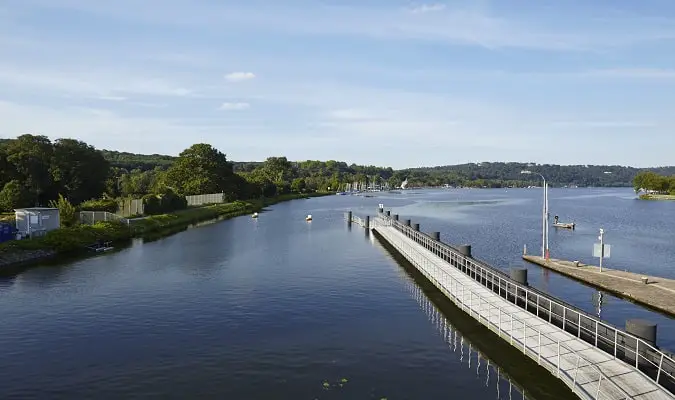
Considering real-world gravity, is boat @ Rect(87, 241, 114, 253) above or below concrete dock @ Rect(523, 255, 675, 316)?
below

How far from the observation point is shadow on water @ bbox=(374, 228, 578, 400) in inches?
857

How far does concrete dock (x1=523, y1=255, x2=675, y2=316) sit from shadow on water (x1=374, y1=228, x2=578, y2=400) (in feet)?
43.1

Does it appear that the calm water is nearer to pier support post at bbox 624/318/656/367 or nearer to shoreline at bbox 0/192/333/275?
pier support post at bbox 624/318/656/367

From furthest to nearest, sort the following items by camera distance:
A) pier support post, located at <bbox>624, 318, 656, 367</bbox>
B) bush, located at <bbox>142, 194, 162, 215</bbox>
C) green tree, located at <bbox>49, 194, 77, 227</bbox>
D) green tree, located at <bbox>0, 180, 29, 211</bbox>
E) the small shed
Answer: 1. bush, located at <bbox>142, 194, 162, 215</bbox>
2. green tree, located at <bbox>0, 180, 29, 211</bbox>
3. green tree, located at <bbox>49, 194, 77, 227</bbox>
4. the small shed
5. pier support post, located at <bbox>624, 318, 656, 367</bbox>

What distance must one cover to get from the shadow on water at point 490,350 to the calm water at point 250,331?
0.43 feet

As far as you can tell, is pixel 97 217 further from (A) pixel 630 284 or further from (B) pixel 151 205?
(A) pixel 630 284

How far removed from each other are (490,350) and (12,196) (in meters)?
71.4

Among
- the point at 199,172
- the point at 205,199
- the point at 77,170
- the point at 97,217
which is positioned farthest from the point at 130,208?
the point at 199,172

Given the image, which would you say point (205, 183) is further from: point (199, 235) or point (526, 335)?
point (526, 335)

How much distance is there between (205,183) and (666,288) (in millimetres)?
118041

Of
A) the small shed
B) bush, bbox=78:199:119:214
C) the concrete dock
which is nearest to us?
the concrete dock

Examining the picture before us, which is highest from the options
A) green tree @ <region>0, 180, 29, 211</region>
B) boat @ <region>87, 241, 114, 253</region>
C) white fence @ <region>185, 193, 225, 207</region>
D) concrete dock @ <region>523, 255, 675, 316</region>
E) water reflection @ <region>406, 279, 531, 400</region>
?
green tree @ <region>0, 180, 29, 211</region>

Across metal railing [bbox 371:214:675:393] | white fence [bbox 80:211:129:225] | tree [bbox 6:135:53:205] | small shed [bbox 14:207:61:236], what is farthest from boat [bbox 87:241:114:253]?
metal railing [bbox 371:214:675:393]

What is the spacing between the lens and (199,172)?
137250mm
